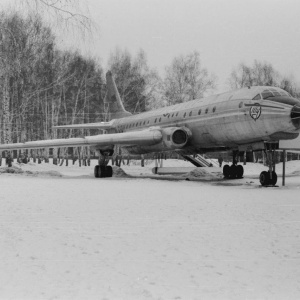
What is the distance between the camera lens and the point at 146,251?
461 cm

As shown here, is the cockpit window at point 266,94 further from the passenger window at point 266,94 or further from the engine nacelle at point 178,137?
the engine nacelle at point 178,137

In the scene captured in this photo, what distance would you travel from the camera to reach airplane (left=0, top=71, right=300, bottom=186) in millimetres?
13422

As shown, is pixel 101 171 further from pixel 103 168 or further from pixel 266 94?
pixel 266 94

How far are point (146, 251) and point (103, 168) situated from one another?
14.4 metres

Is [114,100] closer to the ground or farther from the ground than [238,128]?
farther from the ground

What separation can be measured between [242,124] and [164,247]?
10.1 meters

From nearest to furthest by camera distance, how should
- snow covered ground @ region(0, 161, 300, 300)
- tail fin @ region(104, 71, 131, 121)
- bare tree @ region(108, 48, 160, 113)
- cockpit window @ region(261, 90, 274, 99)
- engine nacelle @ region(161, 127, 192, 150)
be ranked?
snow covered ground @ region(0, 161, 300, 300), cockpit window @ region(261, 90, 274, 99), engine nacelle @ region(161, 127, 192, 150), tail fin @ region(104, 71, 131, 121), bare tree @ region(108, 48, 160, 113)

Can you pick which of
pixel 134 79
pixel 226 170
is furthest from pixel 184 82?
pixel 226 170

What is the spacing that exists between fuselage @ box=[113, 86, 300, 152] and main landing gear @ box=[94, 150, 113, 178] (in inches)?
119

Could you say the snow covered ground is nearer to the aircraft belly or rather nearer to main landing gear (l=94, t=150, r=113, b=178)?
the aircraft belly

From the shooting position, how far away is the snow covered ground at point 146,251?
3.57m

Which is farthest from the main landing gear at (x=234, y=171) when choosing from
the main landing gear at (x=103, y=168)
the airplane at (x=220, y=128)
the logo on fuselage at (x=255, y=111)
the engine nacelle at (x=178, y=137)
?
the main landing gear at (x=103, y=168)

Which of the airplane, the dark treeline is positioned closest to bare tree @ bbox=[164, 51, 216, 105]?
the dark treeline

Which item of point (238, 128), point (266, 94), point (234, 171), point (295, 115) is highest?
point (266, 94)
